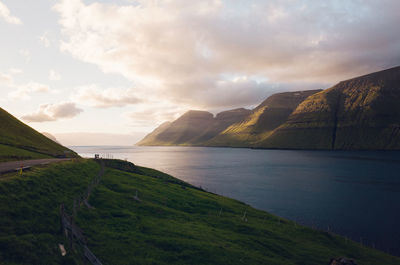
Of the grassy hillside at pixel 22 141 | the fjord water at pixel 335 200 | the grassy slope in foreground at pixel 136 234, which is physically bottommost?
the fjord water at pixel 335 200

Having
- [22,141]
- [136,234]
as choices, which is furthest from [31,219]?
[22,141]

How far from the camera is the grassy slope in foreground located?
20.3 m

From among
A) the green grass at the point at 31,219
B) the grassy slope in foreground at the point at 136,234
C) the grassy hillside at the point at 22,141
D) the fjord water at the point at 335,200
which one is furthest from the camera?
the grassy hillside at the point at 22,141

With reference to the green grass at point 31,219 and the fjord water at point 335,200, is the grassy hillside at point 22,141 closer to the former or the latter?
the green grass at point 31,219

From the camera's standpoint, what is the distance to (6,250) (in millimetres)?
17203

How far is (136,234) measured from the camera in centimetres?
2853

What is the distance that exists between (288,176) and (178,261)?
120837 mm

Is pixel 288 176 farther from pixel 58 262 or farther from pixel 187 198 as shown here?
pixel 58 262

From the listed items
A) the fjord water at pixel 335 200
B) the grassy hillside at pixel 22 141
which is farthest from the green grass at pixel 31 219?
the fjord water at pixel 335 200

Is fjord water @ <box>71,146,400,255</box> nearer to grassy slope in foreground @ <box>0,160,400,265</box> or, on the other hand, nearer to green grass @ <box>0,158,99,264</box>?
grassy slope in foreground @ <box>0,160,400,265</box>

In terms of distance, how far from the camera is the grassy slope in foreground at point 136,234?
66.5 feet

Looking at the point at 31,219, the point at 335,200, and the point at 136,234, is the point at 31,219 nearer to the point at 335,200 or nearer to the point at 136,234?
the point at 136,234

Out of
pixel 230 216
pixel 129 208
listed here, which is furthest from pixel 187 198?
pixel 129 208

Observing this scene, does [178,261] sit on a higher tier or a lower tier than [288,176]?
Answer: higher
